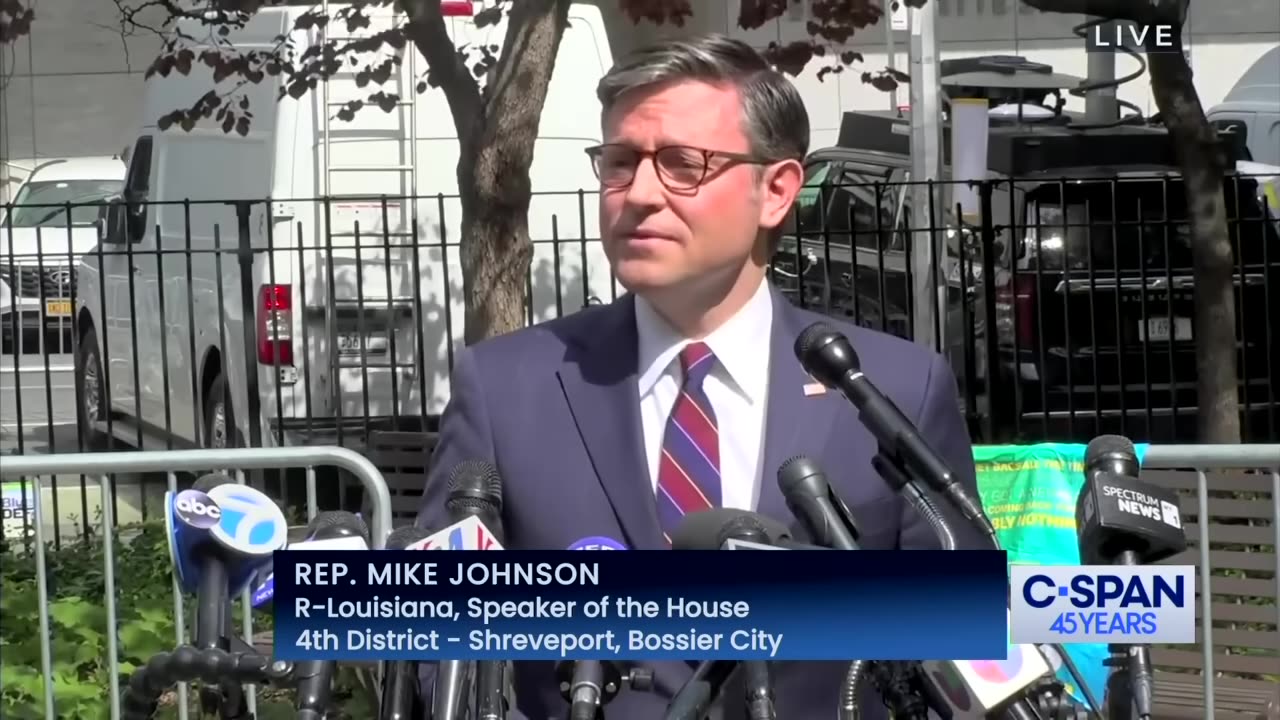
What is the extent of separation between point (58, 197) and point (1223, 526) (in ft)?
25.8

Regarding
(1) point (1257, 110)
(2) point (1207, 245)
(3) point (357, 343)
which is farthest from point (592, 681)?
(1) point (1257, 110)

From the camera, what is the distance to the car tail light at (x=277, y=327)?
27.8ft

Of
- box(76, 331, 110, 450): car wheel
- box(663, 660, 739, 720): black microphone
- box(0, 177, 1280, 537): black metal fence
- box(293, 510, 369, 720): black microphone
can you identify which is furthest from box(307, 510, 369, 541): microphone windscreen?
box(76, 331, 110, 450): car wheel

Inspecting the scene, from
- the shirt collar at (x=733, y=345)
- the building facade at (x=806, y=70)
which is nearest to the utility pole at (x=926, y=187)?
the building facade at (x=806, y=70)

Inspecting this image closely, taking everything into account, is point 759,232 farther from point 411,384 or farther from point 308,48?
point 411,384

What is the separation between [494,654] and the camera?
5.35ft

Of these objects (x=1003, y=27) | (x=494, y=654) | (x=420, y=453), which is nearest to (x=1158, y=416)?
(x=1003, y=27)

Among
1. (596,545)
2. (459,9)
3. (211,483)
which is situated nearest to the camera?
(596,545)

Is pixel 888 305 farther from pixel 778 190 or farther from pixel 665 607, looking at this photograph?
pixel 665 607

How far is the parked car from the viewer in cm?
974

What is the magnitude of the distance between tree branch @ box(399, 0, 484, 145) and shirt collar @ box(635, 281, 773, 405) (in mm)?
3749

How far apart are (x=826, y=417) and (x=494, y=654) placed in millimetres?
807

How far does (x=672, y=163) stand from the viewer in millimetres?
2244

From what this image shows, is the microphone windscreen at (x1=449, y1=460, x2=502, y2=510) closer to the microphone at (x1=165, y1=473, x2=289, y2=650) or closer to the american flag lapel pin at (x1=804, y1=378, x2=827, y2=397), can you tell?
the microphone at (x1=165, y1=473, x2=289, y2=650)
